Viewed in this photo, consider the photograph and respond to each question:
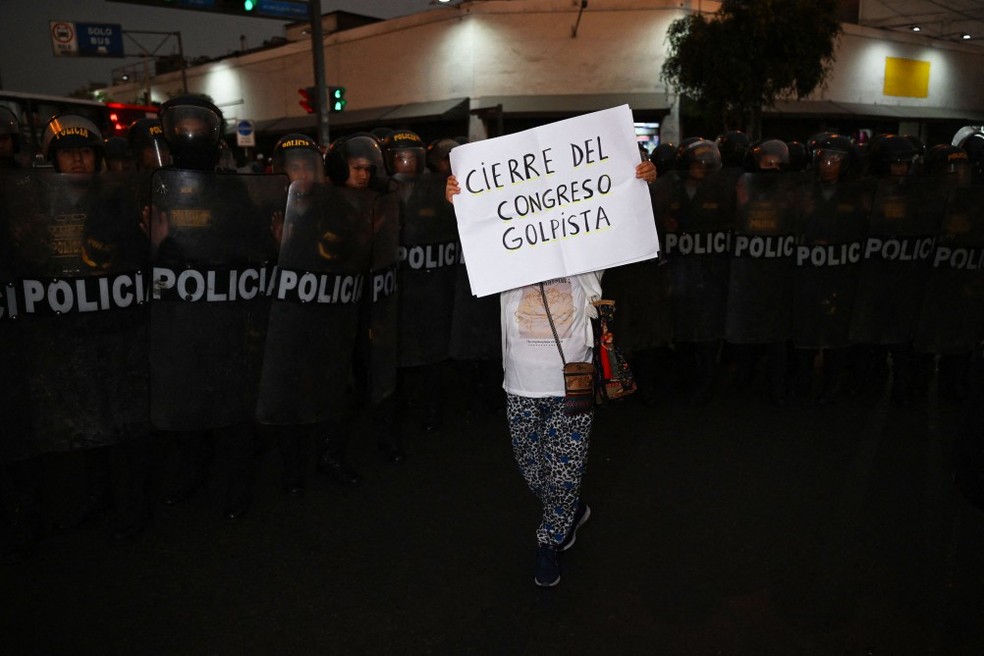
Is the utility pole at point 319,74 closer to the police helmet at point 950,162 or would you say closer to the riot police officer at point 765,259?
the riot police officer at point 765,259

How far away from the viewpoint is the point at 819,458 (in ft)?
16.1

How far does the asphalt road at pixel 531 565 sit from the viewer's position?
3.08 metres

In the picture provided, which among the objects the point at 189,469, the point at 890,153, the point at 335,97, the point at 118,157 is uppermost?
the point at 335,97

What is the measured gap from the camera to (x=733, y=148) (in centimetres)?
670

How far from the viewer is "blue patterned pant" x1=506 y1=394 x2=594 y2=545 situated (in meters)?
3.24

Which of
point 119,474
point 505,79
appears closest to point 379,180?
point 119,474

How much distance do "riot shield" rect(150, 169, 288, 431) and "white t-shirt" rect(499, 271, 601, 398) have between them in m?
1.54

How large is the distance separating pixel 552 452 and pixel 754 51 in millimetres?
15900

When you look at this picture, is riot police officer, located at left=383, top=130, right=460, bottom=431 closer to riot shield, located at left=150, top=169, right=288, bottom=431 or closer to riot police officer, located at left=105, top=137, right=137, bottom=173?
riot shield, located at left=150, top=169, right=288, bottom=431

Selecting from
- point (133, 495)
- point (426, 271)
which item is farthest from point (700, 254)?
point (133, 495)

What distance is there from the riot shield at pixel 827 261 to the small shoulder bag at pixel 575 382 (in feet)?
11.4

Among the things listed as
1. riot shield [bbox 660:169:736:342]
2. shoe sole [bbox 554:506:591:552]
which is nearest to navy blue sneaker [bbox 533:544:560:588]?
shoe sole [bbox 554:506:591:552]

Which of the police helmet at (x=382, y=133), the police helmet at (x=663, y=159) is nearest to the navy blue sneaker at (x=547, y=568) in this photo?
the police helmet at (x=382, y=133)

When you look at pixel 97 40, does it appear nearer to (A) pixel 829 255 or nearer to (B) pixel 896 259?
(A) pixel 829 255
